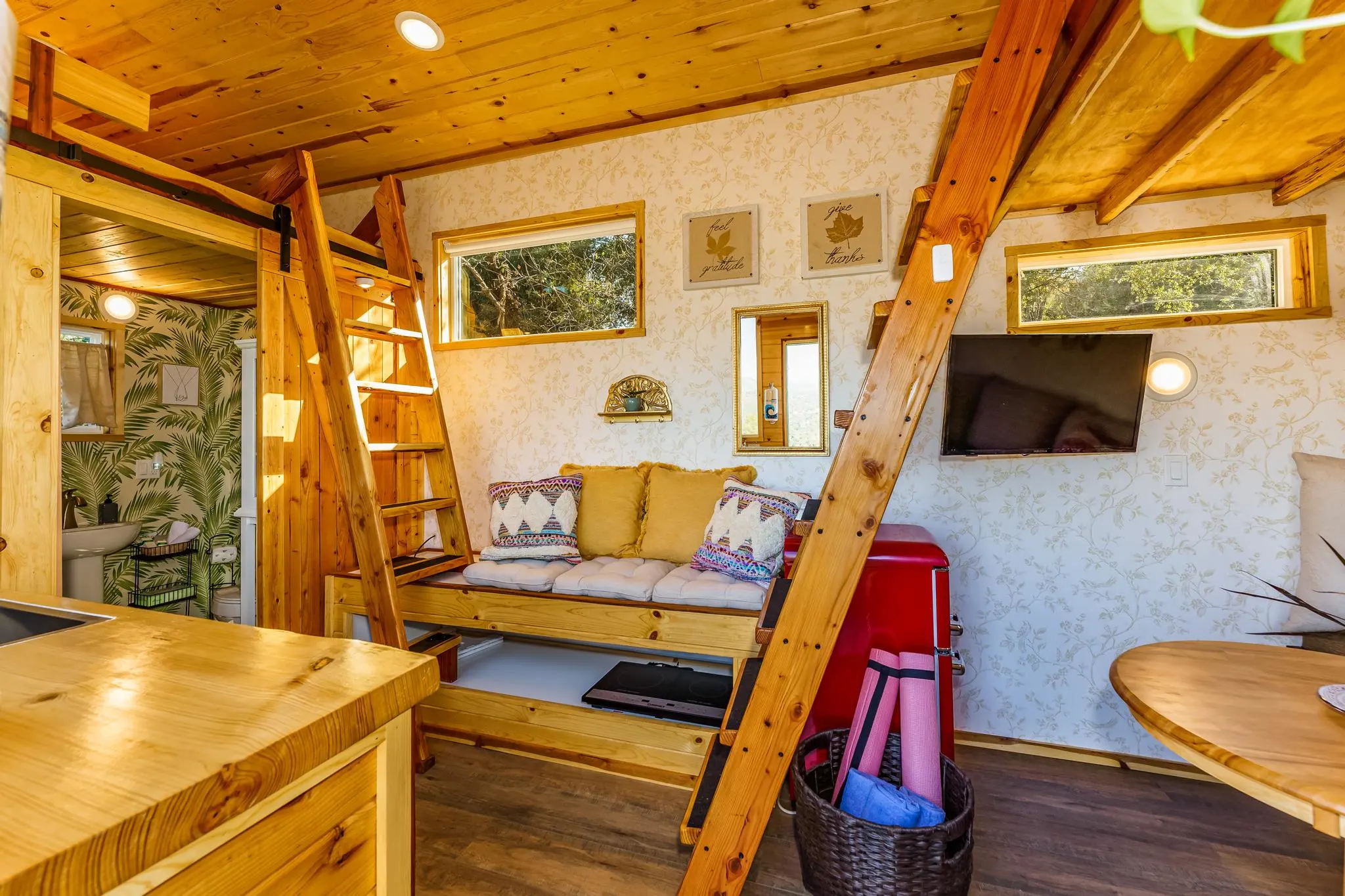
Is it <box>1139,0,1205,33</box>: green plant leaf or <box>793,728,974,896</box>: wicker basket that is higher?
<box>1139,0,1205,33</box>: green plant leaf

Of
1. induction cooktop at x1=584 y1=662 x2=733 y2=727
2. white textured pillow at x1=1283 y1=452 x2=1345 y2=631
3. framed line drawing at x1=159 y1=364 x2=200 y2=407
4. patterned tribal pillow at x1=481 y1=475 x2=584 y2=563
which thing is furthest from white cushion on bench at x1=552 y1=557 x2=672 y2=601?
framed line drawing at x1=159 y1=364 x2=200 y2=407

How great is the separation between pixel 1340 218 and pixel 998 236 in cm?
114

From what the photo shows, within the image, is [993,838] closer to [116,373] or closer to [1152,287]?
[1152,287]

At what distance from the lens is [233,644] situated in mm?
779

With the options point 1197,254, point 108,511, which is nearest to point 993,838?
point 1197,254

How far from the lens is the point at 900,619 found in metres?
1.82

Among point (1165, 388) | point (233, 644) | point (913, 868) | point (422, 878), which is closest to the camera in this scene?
point (233, 644)

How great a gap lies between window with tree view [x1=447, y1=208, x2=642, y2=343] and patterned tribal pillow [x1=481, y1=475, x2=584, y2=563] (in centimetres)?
82

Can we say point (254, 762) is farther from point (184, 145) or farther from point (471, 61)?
point (184, 145)

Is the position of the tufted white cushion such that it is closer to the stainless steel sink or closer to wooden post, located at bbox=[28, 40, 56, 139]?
the stainless steel sink

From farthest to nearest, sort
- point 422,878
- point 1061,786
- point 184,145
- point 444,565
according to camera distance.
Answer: point 184,145
point 444,565
point 1061,786
point 422,878

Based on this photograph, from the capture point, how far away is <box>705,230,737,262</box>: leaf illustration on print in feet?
9.20

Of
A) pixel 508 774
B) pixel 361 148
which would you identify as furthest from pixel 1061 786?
pixel 361 148

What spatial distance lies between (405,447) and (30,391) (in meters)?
1.12
